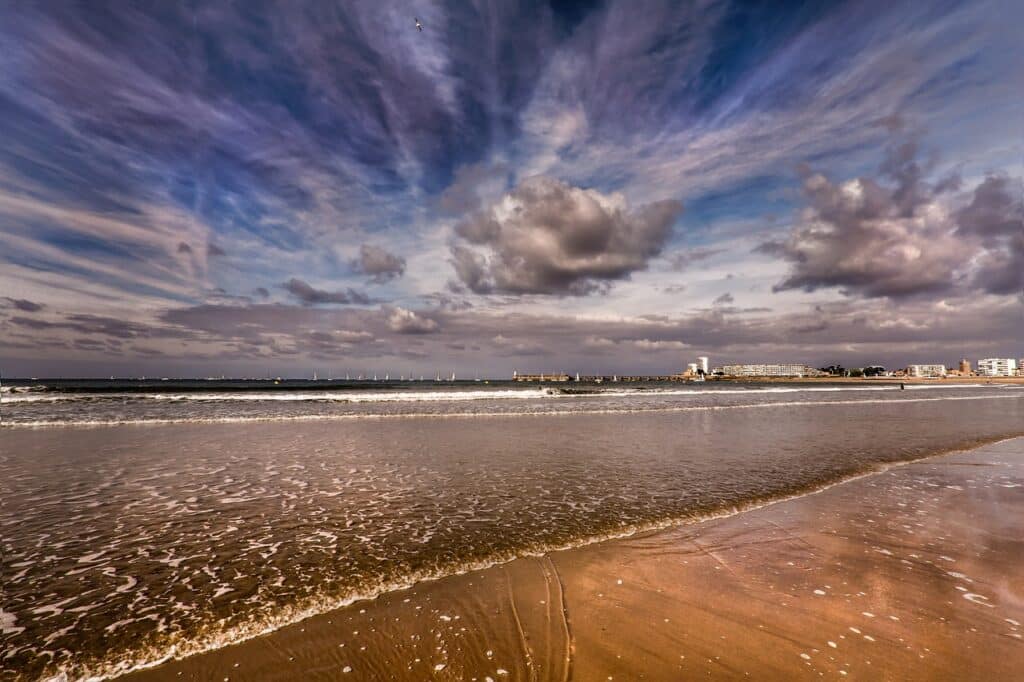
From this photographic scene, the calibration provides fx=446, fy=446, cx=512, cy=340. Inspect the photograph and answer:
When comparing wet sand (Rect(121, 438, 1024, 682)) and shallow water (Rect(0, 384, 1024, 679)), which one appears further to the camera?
shallow water (Rect(0, 384, 1024, 679))

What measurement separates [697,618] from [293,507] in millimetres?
7596

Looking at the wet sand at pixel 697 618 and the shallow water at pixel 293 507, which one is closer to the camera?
the wet sand at pixel 697 618

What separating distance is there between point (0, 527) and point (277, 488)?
4332 mm

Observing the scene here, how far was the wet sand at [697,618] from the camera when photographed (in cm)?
391

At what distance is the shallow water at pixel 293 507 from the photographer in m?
4.94

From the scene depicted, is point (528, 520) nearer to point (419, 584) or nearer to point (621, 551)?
point (621, 551)

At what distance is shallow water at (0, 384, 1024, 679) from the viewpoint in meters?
4.94

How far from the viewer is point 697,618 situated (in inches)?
187

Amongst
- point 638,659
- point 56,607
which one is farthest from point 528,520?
point 56,607

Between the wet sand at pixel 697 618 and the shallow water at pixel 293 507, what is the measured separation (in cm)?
72

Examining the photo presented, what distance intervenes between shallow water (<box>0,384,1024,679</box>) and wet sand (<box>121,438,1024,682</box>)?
72 centimetres

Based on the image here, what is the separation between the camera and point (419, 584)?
5.57 m

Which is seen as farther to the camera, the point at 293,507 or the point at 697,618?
the point at 293,507

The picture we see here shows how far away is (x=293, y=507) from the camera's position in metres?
8.91
